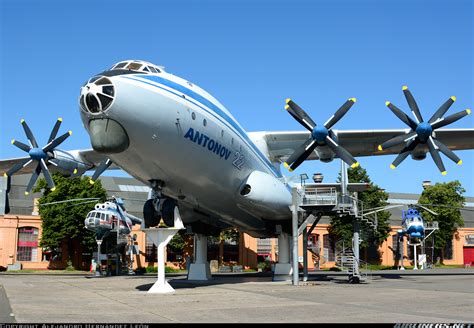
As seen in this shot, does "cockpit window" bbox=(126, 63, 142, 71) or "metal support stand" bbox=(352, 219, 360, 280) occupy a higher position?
"cockpit window" bbox=(126, 63, 142, 71)

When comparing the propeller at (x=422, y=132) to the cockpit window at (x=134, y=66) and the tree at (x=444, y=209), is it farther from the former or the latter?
the tree at (x=444, y=209)

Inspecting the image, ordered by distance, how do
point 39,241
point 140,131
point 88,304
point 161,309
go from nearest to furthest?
point 161,309
point 88,304
point 140,131
point 39,241

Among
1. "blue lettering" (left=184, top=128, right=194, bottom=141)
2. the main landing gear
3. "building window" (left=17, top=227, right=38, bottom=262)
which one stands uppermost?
"blue lettering" (left=184, top=128, right=194, bottom=141)

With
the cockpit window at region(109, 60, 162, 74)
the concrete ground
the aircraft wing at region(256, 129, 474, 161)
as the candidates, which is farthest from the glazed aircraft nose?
the aircraft wing at region(256, 129, 474, 161)

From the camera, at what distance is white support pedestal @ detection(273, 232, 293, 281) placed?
90.6 feet

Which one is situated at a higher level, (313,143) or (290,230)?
(313,143)

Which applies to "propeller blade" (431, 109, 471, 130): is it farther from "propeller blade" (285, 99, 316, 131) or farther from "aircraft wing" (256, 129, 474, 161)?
"propeller blade" (285, 99, 316, 131)

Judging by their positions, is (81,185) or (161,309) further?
(81,185)

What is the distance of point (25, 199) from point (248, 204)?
50.6 meters

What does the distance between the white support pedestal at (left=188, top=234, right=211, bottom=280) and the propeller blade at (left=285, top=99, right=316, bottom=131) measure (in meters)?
8.92

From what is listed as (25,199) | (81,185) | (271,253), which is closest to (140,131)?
(81,185)

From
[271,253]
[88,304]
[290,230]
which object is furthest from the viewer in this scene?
[271,253]

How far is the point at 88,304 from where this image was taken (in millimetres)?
14594

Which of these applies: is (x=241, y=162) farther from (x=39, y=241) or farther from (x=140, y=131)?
(x=39, y=241)
